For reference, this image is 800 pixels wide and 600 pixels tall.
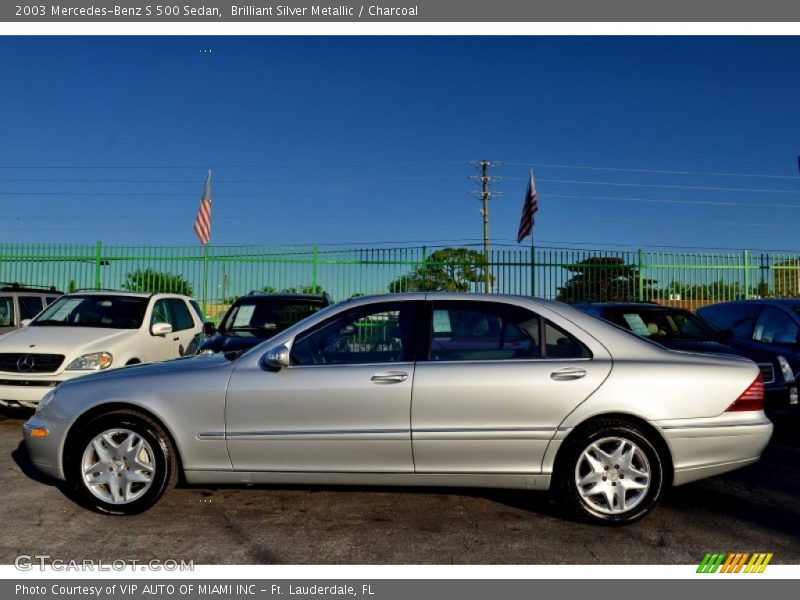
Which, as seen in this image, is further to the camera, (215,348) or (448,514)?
(215,348)

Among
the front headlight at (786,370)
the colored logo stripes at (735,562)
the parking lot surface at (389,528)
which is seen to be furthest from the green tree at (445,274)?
the colored logo stripes at (735,562)

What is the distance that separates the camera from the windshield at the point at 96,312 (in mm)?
8250

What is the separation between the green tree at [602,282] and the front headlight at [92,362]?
11288 mm

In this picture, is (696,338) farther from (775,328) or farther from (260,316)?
(260,316)

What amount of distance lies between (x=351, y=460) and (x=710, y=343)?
5.08 metres

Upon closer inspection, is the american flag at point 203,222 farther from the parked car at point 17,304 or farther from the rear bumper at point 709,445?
the rear bumper at point 709,445

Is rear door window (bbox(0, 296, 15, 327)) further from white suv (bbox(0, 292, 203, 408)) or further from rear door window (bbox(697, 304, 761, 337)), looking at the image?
rear door window (bbox(697, 304, 761, 337))

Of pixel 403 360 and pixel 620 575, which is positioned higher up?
pixel 403 360

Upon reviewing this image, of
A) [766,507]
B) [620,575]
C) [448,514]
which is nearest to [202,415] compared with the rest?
[448,514]

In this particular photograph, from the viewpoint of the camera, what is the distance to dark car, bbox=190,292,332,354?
812 cm

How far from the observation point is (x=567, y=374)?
410 cm

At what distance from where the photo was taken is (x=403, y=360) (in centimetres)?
424

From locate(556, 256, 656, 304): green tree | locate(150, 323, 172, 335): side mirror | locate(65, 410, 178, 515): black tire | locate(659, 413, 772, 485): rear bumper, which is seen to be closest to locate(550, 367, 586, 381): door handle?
locate(659, 413, 772, 485): rear bumper
